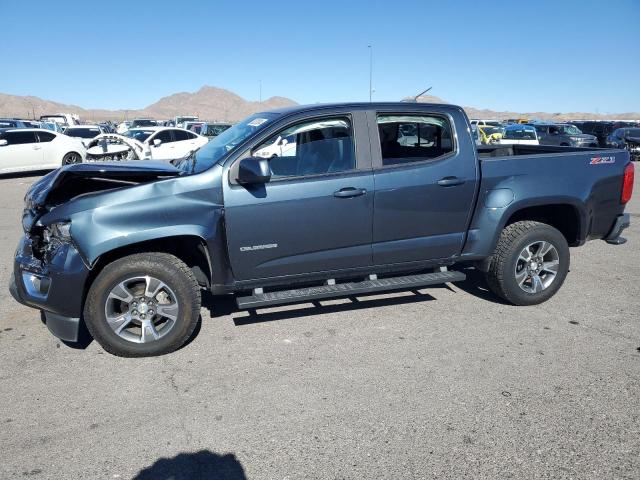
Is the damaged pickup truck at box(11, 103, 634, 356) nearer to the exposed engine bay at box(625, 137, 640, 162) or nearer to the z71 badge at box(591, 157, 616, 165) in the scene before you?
the z71 badge at box(591, 157, 616, 165)

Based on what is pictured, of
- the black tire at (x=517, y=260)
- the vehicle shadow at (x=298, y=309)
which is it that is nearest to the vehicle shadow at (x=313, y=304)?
the vehicle shadow at (x=298, y=309)

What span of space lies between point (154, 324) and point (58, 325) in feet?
2.20

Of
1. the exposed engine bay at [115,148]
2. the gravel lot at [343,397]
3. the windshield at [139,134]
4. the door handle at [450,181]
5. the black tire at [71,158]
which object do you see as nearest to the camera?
the gravel lot at [343,397]

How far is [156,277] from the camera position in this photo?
3826mm

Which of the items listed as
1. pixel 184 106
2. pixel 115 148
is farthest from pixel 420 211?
pixel 184 106

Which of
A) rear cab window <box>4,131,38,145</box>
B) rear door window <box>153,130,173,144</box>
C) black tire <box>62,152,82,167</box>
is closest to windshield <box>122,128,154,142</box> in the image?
rear door window <box>153,130,173,144</box>

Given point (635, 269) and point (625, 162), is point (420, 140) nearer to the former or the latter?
point (625, 162)

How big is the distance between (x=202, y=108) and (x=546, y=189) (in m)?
139

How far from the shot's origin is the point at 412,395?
11.1ft

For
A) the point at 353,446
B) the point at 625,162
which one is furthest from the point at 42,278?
the point at 625,162

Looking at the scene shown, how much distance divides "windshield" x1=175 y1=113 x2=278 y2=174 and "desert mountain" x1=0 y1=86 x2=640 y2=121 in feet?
347

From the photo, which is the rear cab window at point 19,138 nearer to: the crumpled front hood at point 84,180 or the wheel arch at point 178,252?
the crumpled front hood at point 84,180

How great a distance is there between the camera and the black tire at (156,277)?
147 inches

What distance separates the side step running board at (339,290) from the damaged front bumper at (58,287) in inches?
46.1
